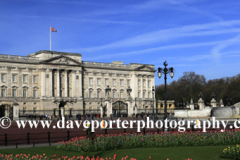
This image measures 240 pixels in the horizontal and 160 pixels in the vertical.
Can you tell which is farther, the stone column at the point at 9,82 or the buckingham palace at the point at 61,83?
the buckingham palace at the point at 61,83

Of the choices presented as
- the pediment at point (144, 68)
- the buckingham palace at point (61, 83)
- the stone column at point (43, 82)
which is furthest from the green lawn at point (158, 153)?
the pediment at point (144, 68)

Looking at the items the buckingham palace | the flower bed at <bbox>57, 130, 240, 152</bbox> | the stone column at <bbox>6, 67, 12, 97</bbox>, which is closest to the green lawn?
the flower bed at <bbox>57, 130, 240, 152</bbox>

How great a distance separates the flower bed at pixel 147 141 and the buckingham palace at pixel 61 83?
53.5 metres

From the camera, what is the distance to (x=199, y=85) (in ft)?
444

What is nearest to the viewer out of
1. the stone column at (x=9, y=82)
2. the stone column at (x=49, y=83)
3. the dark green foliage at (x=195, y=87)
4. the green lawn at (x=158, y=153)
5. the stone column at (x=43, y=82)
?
the green lawn at (x=158, y=153)

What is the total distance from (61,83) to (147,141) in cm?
7488

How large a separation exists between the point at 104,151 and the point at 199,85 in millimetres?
120205

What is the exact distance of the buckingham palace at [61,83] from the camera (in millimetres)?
86312

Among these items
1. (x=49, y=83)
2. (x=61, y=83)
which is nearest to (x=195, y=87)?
(x=61, y=83)

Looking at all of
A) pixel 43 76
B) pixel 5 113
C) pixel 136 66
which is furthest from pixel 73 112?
pixel 136 66

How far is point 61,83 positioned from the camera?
94.2 m

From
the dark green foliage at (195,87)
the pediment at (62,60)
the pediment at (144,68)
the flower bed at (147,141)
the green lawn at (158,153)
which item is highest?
the pediment at (62,60)

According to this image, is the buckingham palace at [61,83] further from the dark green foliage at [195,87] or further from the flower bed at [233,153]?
the flower bed at [233,153]

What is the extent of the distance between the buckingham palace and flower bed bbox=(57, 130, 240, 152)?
176 feet
